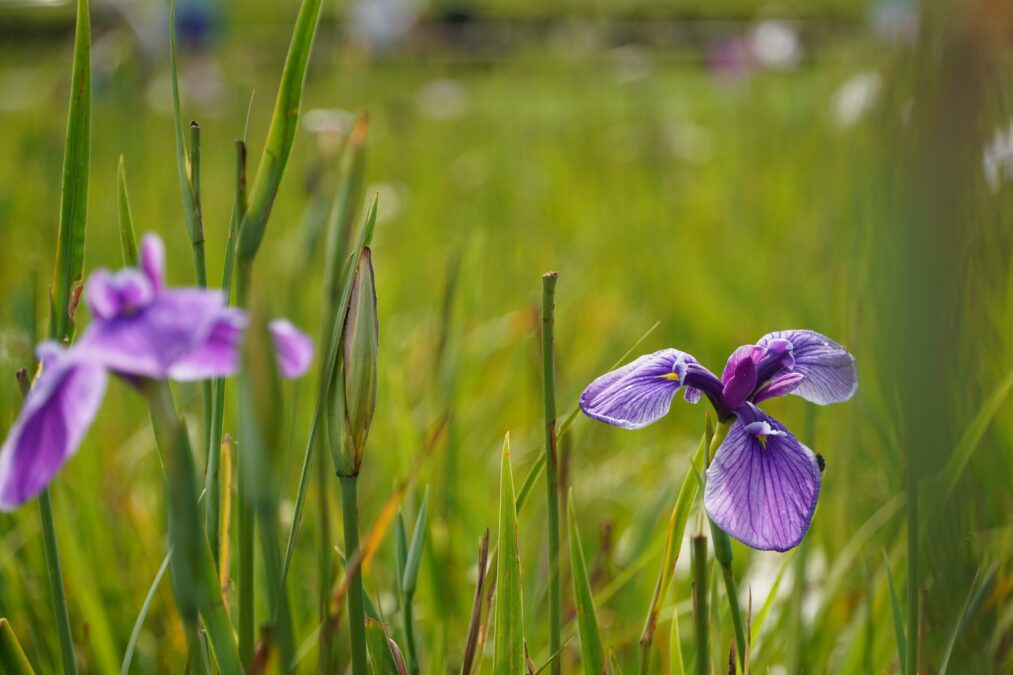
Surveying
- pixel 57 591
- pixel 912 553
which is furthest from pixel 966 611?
pixel 57 591

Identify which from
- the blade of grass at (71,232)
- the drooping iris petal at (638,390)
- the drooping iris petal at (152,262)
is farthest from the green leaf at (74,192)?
the drooping iris petal at (638,390)

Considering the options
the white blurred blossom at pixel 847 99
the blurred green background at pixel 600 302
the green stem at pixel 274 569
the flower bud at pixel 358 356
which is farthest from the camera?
the white blurred blossom at pixel 847 99

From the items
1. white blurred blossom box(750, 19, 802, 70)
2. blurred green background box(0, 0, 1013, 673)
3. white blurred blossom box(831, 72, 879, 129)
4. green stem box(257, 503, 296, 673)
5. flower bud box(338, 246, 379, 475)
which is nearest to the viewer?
green stem box(257, 503, 296, 673)

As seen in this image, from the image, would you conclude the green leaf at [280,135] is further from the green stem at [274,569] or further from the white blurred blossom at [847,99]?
the white blurred blossom at [847,99]

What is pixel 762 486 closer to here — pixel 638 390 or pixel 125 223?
pixel 638 390

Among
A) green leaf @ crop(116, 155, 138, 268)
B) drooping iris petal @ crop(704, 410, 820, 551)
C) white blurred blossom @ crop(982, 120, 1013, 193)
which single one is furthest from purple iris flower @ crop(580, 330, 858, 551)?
green leaf @ crop(116, 155, 138, 268)

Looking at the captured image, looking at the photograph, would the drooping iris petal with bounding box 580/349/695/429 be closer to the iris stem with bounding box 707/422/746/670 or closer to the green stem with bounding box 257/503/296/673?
the iris stem with bounding box 707/422/746/670

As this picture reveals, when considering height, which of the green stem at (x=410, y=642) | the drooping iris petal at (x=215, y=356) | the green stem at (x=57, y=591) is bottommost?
the green stem at (x=410, y=642)

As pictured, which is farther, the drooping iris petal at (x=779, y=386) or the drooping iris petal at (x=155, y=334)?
the drooping iris petal at (x=779, y=386)

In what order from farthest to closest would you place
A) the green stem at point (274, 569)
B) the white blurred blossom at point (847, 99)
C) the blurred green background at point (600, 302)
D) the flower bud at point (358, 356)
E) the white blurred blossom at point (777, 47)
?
1. the white blurred blossom at point (777, 47)
2. the white blurred blossom at point (847, 99)
3. the blurred green background at point (600, 302)
4. the flower bud at point (358, 356)
5. the green stem at point (274, 569)
